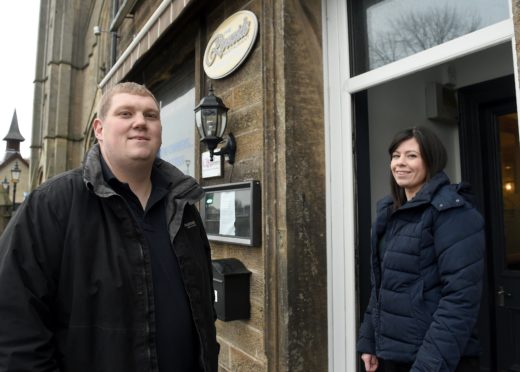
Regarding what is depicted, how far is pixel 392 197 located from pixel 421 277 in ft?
1.43

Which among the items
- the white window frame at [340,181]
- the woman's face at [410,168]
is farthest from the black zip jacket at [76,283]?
the white window frame at [340,181]


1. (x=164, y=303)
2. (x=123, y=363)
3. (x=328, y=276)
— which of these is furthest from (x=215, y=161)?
(x=123, y=363)

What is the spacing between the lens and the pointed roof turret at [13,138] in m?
46.8

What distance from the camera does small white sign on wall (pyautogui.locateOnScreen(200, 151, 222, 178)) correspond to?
10.5 feet

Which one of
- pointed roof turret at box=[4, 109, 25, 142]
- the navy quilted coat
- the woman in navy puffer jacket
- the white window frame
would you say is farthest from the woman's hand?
pointed roof turret at box=[4, 109, 25, 142]

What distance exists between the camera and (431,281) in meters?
1.62

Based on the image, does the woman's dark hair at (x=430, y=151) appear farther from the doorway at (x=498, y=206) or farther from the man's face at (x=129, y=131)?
the doorway at (x=498, y=206)

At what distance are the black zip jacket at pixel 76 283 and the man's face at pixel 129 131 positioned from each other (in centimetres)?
9

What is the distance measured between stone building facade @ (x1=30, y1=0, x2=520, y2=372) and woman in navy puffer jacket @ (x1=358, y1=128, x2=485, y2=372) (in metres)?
0.54

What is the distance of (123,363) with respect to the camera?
1293mm

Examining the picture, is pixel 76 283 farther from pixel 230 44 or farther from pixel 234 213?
pixel 230 44

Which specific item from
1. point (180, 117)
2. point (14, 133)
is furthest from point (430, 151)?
point (14, 133)

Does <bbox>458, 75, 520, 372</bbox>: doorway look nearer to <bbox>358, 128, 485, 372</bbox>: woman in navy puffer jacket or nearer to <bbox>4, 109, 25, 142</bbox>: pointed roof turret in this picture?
<bbox>358, 128, 485, 372</bbox>: woman in navy puffer jacket

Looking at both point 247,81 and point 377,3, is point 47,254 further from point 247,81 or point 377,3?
point 377,3
